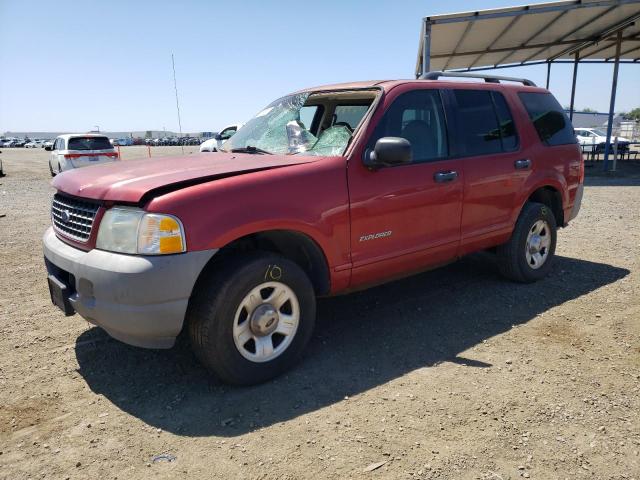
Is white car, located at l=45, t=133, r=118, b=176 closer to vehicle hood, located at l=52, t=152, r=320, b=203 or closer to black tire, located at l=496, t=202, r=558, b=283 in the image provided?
vehicle hood, located at l=52, t=152, r=320, b=203

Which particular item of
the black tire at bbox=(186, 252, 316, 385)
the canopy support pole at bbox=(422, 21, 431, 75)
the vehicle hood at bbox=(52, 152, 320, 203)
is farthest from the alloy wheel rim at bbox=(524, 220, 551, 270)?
the canopy support pole at bbox=(422, 21, 431, 75)

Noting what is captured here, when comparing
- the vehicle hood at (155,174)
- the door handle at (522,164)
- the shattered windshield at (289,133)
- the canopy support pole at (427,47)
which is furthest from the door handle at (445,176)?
the canopy support pole at (427,47)

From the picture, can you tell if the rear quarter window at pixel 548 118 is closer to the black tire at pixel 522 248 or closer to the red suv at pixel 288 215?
the red suv at pixel 288 215

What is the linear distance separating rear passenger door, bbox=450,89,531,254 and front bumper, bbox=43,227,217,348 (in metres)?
2.45

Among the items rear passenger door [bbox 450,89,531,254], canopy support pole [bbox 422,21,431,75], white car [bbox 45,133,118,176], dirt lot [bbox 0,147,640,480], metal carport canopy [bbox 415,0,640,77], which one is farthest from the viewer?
white car [bbox 45,133,118,176]

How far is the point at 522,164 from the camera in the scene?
4.57m

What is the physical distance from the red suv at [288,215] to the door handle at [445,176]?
1 centimetres

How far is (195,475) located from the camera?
230 cm

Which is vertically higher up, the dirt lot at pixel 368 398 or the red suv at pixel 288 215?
the red suv at pixel 288 215

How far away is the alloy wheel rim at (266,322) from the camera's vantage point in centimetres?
299

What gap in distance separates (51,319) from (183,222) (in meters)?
2.35

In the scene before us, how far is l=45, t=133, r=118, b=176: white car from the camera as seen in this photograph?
1538 centimetres

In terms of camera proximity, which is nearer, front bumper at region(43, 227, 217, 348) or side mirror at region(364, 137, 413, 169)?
front bumper at region(43, 227, 217, 348)

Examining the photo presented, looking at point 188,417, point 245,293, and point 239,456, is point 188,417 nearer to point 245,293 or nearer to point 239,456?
point 239,456
